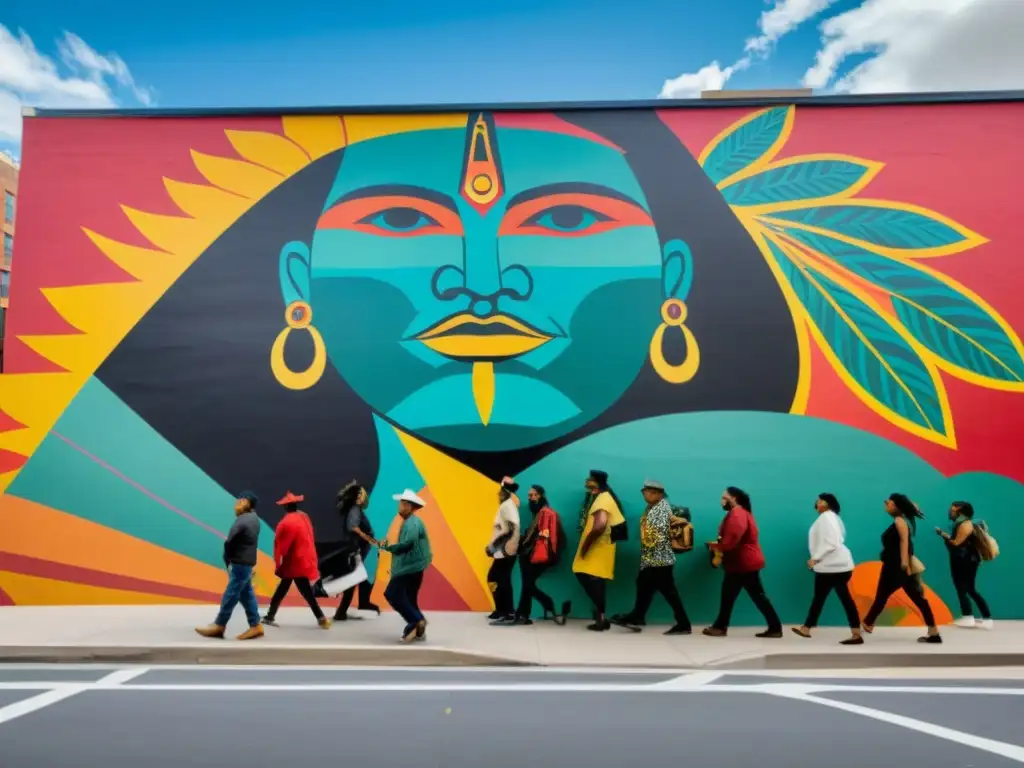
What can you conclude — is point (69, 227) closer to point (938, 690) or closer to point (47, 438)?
point (47, 438)

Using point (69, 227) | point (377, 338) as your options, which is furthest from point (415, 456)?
point (69, 227)

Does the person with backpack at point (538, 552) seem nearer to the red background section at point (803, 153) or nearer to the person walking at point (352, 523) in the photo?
the person walking at point (352, 523)

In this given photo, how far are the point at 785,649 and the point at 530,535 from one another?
3187 mm

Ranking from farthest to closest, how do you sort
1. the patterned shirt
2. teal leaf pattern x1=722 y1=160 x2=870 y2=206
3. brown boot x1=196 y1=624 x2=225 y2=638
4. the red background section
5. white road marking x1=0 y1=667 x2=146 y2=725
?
1. teal leaf pattern x1=722 y1=160 x2=870 y2=206
2. the red background section
3. the patterned shirt
4. brown boot x1=196 y1=624 x2=225 y2=638
5. white road marking x1=0 y1=667 x2=146 y2=725

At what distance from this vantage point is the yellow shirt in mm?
8680

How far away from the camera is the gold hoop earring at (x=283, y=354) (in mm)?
10109

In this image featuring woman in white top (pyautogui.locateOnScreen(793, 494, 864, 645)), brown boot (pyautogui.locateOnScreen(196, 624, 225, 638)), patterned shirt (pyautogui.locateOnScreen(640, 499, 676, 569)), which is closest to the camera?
brown boot (pyautogui.locateOnScreen(196, 624, 225, 638))

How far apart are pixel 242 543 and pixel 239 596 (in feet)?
2.01

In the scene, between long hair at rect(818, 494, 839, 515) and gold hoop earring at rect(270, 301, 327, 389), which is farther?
gold hoop earring at rect(270, 301, 327, 389)

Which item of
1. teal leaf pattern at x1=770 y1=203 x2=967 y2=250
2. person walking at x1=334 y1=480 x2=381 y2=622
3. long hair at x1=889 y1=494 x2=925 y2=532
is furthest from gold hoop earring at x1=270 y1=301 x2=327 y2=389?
long hair at x1=889 y1=494 x2=925 y2=532

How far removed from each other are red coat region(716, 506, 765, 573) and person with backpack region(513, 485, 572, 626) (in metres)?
2.00

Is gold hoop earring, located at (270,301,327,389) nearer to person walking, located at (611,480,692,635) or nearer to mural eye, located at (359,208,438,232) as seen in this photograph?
mural eye, located at (359,208,438,232)

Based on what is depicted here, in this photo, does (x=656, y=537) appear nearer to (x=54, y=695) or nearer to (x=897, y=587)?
(x=897, y=587)

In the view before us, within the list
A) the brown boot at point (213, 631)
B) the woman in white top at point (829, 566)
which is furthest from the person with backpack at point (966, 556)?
the brown boot at point (213, 631)
